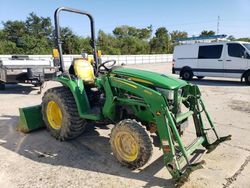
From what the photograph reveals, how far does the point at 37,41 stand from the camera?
32125mm

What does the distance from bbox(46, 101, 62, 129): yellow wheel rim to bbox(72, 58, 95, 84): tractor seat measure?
0.73 m

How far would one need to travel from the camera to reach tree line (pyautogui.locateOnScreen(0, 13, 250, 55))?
102 feet

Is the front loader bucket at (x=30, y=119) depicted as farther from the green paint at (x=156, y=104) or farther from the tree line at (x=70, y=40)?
the tree line at (x=70, y=40)

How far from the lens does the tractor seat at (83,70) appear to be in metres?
4.75

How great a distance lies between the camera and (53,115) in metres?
4.86

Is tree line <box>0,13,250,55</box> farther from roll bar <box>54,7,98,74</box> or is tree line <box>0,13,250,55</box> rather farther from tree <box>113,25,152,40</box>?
roll bar <box>54,7,98,74</box>

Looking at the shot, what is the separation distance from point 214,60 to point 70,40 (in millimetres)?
23255

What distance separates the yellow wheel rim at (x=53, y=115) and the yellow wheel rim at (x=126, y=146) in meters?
1.61

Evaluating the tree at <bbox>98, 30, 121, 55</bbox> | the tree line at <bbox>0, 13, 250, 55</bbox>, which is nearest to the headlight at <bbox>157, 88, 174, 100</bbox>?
the tree line at <bbox>0, 13, 250, 55</bbox>

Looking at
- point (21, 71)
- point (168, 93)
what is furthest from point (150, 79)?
point (21, 71)

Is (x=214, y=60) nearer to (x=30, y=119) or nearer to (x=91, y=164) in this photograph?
(x=30, y=119)

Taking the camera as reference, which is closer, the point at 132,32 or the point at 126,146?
the point at 126,146

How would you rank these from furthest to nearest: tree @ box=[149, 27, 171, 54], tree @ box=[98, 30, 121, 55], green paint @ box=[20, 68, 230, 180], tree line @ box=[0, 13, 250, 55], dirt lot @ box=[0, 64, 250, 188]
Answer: tree @ box=[149, 27, 171, 54], tree @ box=[98, 30, 121, 55], tree line @ box=[0, 13, 250, 55], dirt lot @ box=[0, 64, 250, 188], green paint @ box=[20, 68, 230, 180]

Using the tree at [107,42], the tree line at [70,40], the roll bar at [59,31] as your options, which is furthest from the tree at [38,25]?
the roll bar at [59,31]
